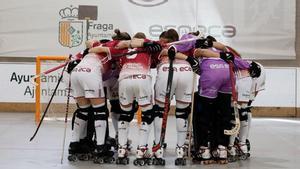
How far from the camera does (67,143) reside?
6461mm

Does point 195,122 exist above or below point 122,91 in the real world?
below

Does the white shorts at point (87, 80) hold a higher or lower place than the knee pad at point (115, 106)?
higher

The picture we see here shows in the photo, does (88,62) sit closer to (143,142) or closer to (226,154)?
(143,142)

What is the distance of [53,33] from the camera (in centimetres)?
1015

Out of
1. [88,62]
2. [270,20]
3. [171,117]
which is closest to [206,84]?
[88,62]

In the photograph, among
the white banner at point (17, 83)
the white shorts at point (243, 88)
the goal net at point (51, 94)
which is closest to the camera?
the white shorts at point (243, 88)

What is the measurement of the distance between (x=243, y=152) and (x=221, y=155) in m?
0.44

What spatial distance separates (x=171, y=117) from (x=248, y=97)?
4327 mm

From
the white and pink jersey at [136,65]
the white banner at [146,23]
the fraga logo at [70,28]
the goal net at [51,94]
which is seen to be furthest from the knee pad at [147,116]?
the fraga logo at [70,28]

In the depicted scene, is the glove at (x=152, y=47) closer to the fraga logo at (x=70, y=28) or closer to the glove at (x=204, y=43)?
the glove at (x=204, y=43)

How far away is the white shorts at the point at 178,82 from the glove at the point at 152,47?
0.67ft

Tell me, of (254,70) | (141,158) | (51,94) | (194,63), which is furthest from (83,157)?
(51,94)

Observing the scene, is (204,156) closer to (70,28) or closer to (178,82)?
(178,82)

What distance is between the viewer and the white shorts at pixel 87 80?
16.8ft
